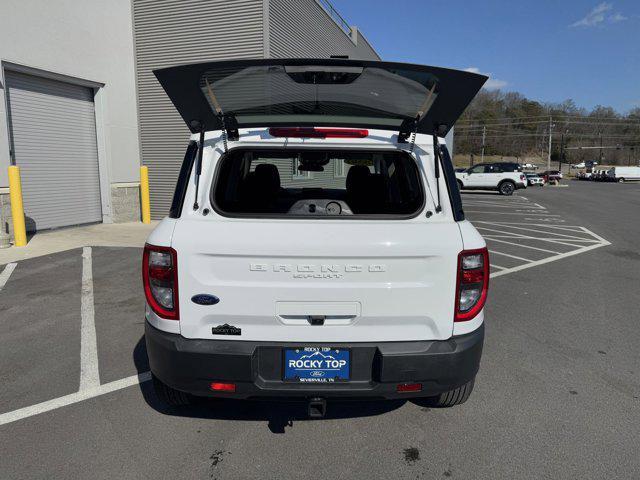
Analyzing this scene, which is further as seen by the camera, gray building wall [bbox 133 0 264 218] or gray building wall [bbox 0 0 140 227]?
gray building wall [bbox 133 0 264 218]

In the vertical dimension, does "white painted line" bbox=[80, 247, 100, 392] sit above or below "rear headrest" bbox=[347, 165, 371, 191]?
below

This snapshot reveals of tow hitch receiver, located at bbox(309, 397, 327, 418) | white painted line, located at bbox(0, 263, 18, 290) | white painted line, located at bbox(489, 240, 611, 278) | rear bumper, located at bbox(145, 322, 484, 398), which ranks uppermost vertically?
rear bumper, located at bbox(145, 322, 484, 398)

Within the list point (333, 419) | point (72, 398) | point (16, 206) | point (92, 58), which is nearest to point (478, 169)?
point (92, 58)

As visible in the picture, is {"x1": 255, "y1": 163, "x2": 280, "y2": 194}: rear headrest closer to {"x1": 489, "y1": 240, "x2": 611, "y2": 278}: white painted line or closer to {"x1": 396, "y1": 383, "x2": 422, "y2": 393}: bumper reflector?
{"x1": 396, "y1": 383, "x2": 422, "y2": 393}: bumper reflector

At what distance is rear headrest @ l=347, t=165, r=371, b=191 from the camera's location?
3.31 metres

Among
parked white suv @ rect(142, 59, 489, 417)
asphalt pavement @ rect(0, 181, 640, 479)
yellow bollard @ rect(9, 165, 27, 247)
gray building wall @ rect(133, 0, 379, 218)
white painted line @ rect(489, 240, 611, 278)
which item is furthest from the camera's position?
gray building wall @ rect(133, 0, 379, 218)

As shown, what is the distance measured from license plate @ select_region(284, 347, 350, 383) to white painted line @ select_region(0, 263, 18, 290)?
5353 millimetres

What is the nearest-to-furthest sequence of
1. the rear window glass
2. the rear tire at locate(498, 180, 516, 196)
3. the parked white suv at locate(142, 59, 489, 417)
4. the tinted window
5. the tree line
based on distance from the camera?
the parked white suv at locate(142, 59, 489, 417), the rear window glass, the rear tire at locate(498, 180, 516, 196), the tinted window, the tree line

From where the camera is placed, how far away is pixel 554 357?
3.90 metres

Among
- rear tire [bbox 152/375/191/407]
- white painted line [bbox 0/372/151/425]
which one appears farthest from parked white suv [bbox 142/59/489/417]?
white painted line [bbox 0/372/151/425]

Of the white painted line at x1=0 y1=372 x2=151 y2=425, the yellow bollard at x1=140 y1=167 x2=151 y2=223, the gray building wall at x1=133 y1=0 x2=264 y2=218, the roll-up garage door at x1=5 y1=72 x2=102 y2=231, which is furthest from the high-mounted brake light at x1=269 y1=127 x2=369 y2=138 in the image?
the yellow bollard at x1=140 y1=167 x2=151 y2=223

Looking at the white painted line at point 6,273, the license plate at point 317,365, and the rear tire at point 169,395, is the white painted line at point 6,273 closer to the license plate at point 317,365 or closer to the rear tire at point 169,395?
the rear tire at point 169,395

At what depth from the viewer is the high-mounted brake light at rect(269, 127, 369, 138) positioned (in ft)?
8.39

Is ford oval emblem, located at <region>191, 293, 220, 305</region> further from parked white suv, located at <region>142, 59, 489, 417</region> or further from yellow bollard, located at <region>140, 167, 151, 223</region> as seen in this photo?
yellow bollard, located at <region>140, 167, 151, 223</region>
